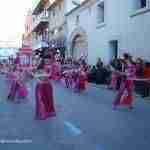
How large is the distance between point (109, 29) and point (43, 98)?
65.4ft

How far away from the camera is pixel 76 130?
36.5ft

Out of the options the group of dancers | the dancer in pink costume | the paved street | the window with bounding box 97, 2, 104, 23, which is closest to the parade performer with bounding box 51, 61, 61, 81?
the group of dancers

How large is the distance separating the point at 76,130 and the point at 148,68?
39.7ft

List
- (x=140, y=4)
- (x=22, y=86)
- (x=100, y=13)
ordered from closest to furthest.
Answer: (x=22, y=86) < (x=140, y=4) < (x=100, y=13)

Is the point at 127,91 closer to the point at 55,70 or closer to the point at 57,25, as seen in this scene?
the point at 55,70

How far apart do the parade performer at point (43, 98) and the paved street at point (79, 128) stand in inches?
9.4

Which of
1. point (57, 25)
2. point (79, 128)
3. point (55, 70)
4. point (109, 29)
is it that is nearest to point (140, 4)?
point (109, 29)

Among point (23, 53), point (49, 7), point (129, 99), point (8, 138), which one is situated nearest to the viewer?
point (8, 138)

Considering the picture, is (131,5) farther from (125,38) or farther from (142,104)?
(142,104)

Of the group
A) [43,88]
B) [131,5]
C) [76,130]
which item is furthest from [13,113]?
[131,5]

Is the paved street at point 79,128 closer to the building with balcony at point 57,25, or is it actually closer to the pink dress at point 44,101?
the pink dress at point 44,101

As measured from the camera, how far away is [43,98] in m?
13.4

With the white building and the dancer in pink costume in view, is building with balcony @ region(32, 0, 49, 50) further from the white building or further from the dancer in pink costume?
the dancer in pink costume

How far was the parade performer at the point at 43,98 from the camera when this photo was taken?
13.2 metres
